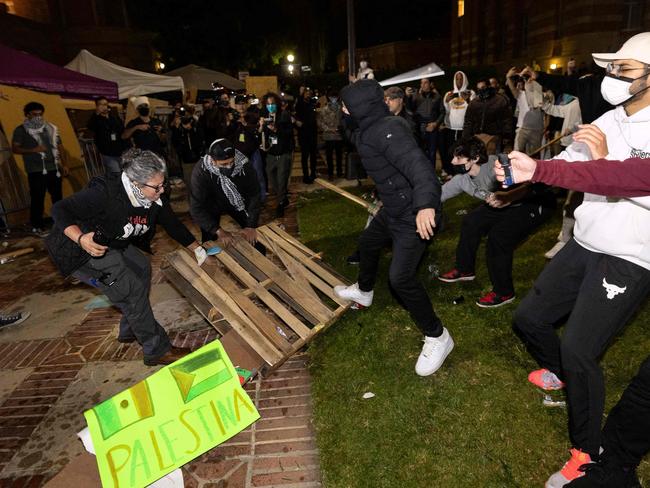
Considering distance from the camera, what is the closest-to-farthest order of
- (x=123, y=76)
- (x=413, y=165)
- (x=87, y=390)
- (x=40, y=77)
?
(x=413, y=165), (x=87, y=390), (x=40, y=77), (x=123, y=76)

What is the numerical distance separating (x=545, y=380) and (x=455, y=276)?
191cm

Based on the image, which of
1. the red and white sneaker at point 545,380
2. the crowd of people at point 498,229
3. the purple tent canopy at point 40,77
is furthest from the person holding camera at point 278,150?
the red and white sneaker at point 545,380

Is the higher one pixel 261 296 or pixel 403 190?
pixel 403 190

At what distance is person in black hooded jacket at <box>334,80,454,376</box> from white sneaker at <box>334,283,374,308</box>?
96 cm

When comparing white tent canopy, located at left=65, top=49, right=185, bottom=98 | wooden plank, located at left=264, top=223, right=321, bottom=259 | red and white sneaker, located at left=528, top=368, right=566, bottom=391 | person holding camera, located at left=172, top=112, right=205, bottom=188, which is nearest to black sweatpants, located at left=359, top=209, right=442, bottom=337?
red and white sneaker, located at left=528, top=368, right=566, bottom=391

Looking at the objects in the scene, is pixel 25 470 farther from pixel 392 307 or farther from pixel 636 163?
pixel 636 163

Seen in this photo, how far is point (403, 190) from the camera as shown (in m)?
3.35

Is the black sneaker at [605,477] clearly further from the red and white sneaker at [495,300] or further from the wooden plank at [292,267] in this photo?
the wooden plank at [292,267]

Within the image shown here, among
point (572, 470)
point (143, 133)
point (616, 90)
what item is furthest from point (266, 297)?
point (143, 133)

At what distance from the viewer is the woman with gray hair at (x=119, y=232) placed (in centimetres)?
322

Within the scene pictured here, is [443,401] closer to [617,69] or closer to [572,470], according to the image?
[572,470]

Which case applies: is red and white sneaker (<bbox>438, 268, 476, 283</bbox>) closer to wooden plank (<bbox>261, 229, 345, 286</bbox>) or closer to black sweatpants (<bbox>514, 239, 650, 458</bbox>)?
wooden plank (<bbox>261, 229, 345, 286</bbox>)

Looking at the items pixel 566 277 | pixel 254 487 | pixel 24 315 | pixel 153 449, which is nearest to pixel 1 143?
pixel 24 315

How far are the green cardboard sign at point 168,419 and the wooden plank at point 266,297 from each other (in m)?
0.90
